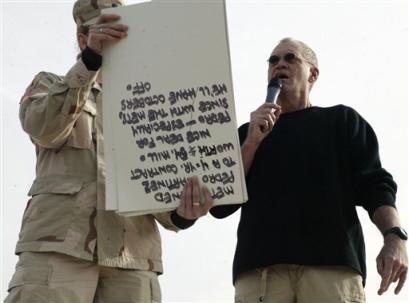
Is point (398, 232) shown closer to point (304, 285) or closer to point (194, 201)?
point (304, 285)

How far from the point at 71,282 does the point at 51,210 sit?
0.40 metres

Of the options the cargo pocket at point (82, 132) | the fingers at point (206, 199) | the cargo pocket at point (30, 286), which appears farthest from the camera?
the cargo pocket at point (82, 132)

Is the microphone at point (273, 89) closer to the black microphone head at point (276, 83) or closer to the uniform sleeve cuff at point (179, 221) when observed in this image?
the black microphone head at point (276, 83)

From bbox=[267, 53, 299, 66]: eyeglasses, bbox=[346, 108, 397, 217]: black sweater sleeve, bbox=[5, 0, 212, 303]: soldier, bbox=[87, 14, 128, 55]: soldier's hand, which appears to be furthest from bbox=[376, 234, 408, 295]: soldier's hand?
bbox=[87, 14, 128, 55]: soldier's hand

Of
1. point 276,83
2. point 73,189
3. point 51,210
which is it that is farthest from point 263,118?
point 51,210

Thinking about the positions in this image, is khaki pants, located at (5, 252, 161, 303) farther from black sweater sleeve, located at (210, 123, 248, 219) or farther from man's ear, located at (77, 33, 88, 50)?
man's ear, located at (77, 33, 88, 50)

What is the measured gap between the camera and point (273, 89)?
4758 millimetres

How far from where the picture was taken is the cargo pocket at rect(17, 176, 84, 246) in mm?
4148

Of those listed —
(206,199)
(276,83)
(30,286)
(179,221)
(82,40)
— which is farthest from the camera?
(276,83)

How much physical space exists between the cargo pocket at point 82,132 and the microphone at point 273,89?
3.40 ft

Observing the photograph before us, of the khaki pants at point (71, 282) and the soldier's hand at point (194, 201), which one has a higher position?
the soldier's hand at point (194, 201)

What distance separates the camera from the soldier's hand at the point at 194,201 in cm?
388

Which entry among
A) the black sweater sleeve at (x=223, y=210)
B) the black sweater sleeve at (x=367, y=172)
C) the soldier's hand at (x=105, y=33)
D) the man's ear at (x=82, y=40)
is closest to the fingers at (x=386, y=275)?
the black sweater sleeve at (x=367, y=172)

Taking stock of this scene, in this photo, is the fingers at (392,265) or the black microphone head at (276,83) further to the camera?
the black microphone head at (276,83)
